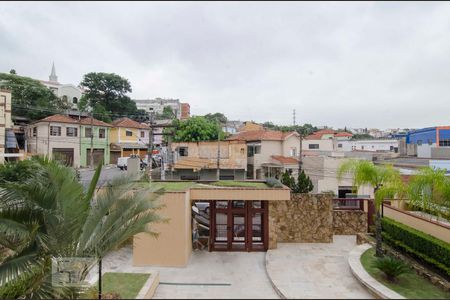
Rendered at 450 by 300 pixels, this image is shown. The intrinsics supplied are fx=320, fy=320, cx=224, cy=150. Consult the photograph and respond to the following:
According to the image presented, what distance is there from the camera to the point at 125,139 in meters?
40.2

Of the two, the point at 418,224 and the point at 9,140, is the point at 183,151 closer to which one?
the point at 9,140

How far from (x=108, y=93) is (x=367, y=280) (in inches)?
1782

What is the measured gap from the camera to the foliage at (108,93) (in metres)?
45.6

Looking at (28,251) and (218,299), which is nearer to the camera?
(28,251)

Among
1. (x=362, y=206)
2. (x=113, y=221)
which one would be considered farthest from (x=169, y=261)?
(x=362, y=206)

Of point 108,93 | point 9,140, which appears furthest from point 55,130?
point 108,93

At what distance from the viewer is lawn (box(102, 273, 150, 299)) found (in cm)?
777

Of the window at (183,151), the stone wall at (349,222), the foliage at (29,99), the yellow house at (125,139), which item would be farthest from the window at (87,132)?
the stone wall at (349,222)

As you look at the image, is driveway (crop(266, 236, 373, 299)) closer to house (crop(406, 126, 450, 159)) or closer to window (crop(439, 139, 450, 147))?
house (crop(406, 126, 450, 159))

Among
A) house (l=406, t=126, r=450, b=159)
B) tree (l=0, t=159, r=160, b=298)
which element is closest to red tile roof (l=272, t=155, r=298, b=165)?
house (l=406, t=126, r=450, b=159)

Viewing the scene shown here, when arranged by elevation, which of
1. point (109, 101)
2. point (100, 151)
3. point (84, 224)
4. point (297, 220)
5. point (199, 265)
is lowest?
point (199, 265)

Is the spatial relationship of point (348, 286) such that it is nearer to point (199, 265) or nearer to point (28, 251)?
point (199, 265)

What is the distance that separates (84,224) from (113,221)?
0.62 metres

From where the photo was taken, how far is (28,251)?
6.83 m
